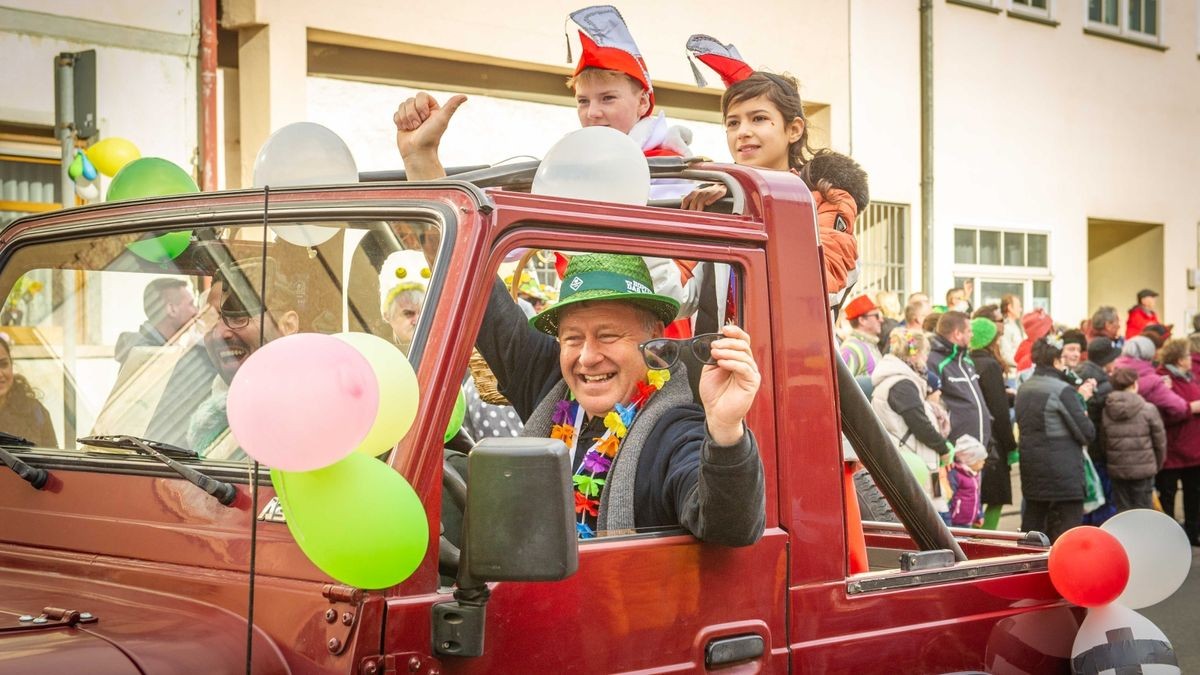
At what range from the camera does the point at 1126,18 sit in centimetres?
2067

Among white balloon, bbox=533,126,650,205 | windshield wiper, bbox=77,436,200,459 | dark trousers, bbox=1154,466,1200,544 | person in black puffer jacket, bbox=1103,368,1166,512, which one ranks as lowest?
dark trousers, bbox=1154,466,1200,544

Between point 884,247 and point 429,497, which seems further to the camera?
point 884,247

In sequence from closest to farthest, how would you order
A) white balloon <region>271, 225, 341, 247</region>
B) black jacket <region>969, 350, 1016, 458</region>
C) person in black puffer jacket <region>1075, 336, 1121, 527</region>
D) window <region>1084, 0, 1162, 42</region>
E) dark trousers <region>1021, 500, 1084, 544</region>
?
white balloon <region>271, 225, 341, 247</region> < dark trousers <region>1021, 500, 1084, 544</region> < black jacket <region>969, 350, 1016, 458</region> < person in black puffer jacket <region>1075, 336, 1121, 527</region> < window <region>1084, 0, 1162, 42</region>

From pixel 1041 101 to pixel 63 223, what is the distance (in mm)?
17958

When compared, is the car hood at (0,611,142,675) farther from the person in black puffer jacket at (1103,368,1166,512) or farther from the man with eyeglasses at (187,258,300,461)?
the person in black puffer jacket at (1103,368,1166,512)

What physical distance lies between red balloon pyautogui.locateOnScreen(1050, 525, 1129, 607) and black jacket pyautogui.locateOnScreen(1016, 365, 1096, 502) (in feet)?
20.7

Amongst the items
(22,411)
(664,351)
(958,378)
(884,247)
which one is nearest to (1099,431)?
(958,378)

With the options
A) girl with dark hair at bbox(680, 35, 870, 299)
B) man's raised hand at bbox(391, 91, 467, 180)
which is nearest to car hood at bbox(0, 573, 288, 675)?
man's raised hand at bbox(391, 91, 467, 180)

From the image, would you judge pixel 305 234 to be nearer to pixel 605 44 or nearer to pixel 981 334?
pixel 605 44

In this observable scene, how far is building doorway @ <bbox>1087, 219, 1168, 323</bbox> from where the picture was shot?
845 inches

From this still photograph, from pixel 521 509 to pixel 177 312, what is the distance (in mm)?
1195

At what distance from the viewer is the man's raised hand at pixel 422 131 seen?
3.11 meters

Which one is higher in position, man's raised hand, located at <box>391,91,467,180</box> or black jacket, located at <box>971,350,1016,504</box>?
man's raised hand, located at <box>391,91,467,180</box>

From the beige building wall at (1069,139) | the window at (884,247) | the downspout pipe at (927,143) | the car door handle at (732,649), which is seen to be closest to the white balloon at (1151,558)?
the car door handle at (732,649)
